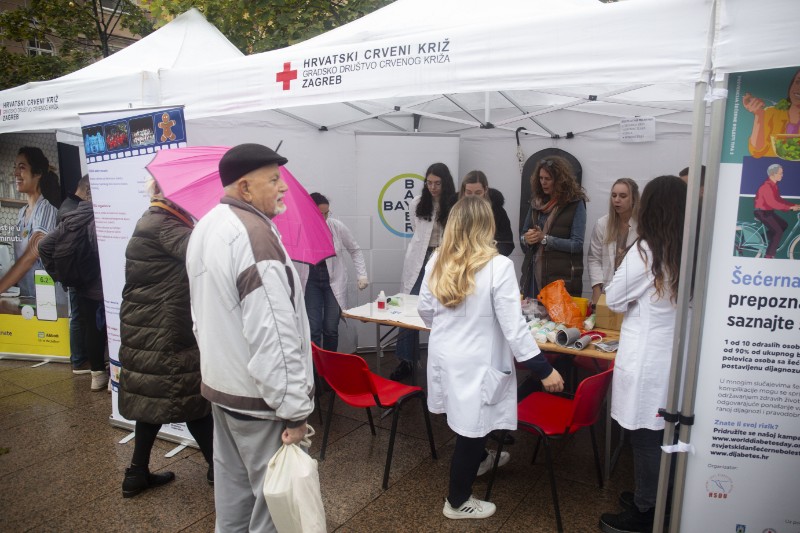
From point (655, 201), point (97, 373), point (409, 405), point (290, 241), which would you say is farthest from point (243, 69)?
point (97, 373)

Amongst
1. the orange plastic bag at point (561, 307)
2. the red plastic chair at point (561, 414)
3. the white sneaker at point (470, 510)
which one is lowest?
the white sneaker at point (470, 510)

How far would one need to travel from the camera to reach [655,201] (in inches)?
95.4

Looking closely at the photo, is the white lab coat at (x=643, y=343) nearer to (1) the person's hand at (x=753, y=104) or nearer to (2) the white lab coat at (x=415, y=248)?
(1) the person's hand at (x=753, y=104)

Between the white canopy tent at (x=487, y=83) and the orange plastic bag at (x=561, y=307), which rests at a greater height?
the white canopy tent at (x=487, y=83)

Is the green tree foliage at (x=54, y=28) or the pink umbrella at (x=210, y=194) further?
the green tree foliage at (x=54, y=28)

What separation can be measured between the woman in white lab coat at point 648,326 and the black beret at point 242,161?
5.39ft

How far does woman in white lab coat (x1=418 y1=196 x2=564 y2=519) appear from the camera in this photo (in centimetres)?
249

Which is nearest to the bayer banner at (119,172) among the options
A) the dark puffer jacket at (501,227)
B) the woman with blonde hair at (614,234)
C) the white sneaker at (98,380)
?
the white sneaker at (98,380)

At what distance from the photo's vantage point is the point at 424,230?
4.86m

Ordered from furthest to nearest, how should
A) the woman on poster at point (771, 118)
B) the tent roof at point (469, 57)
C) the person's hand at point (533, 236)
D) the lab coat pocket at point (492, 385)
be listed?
the person's hand at point (533, 236)
the lab coat pocket at point (492, 385)
the tent roof at point (469, 57)
the woman on poster at point (771, 118)

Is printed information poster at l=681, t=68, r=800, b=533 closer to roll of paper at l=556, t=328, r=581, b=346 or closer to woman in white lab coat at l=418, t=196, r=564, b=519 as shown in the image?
woman in white lab coat at l=418, t=196, r=564, b=519

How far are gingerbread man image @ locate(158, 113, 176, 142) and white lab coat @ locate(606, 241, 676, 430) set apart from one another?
2660 millimetres

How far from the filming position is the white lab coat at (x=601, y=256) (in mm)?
4797

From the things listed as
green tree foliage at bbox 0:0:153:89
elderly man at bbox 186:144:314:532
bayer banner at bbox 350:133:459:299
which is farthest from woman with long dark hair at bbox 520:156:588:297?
green tree foliage at bbox 0:0:153:89
